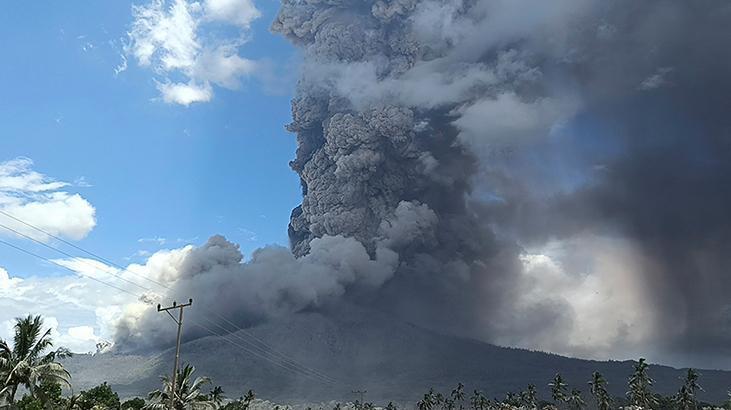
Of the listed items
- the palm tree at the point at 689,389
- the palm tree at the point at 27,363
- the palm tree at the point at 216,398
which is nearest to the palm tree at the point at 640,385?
the palm tree at the point at 689,389

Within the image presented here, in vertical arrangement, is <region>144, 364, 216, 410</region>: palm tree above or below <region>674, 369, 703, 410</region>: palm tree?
below

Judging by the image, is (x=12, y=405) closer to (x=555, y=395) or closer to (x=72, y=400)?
(x=72, y=400)

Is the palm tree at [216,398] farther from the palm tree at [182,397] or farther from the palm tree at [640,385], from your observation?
the palm tree at [640,385]

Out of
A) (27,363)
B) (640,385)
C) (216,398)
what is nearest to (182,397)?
(27,363)

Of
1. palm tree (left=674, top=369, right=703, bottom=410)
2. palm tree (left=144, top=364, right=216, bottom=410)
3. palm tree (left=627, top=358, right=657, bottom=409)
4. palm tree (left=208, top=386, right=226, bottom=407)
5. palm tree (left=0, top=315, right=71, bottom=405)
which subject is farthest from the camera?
palm tree (left=674, top=369, right=703, bottom=410)

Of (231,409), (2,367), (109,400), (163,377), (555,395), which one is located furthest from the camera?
(555,395)

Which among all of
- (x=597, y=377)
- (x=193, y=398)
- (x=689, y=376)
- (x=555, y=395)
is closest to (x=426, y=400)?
(x=555, y=395)

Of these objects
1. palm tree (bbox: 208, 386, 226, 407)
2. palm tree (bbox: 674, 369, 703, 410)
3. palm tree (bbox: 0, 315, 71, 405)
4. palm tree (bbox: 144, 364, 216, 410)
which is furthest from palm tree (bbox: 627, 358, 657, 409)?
palm tree (bbox: 0, 315, 71, 405)

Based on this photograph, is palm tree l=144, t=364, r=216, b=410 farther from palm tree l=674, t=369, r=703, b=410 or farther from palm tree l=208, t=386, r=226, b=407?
palm tree l=674, t=369, r=703, b=410
